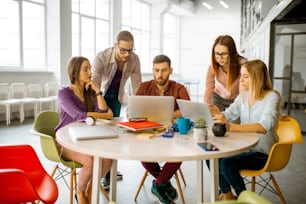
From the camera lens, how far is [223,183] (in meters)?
2.17

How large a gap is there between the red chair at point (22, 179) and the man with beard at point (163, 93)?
3.13 feet

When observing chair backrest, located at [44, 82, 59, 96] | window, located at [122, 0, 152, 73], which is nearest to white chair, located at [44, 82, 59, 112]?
chair backrest, located at [44, 82, 59, 96]

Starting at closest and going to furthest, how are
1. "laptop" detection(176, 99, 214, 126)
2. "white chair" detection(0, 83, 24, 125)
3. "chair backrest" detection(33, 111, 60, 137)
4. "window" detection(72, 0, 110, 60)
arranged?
"laptop" detection(176, 99, 214, 126) → "chair backrest" detection(33, 111, 60, 137) → "white chair" detection(0, 83, 24, 125) → "window" detection(72, 0, 110, 60)

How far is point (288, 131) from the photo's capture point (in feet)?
7.50

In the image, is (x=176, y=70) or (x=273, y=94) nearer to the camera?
(x=273, y=94)

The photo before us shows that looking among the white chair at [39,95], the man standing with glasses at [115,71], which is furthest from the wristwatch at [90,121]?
the white chair at [39,95]

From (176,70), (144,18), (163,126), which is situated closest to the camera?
(163,126)

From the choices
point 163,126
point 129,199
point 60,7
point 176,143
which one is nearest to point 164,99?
point 163,126

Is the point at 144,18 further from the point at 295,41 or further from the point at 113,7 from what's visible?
the point at 295,41

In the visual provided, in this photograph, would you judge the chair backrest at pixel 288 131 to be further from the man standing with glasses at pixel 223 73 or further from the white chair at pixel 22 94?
the white chair at pixel 22 94

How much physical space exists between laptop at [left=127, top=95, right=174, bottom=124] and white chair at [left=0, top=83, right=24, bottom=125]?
4921 millimetres

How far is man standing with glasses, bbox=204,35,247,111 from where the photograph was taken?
8.58 ft

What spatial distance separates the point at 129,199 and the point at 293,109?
459 cm

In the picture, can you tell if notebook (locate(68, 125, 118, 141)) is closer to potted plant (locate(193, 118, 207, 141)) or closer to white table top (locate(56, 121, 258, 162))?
white table top (locate(56, 121, 258, 162))
